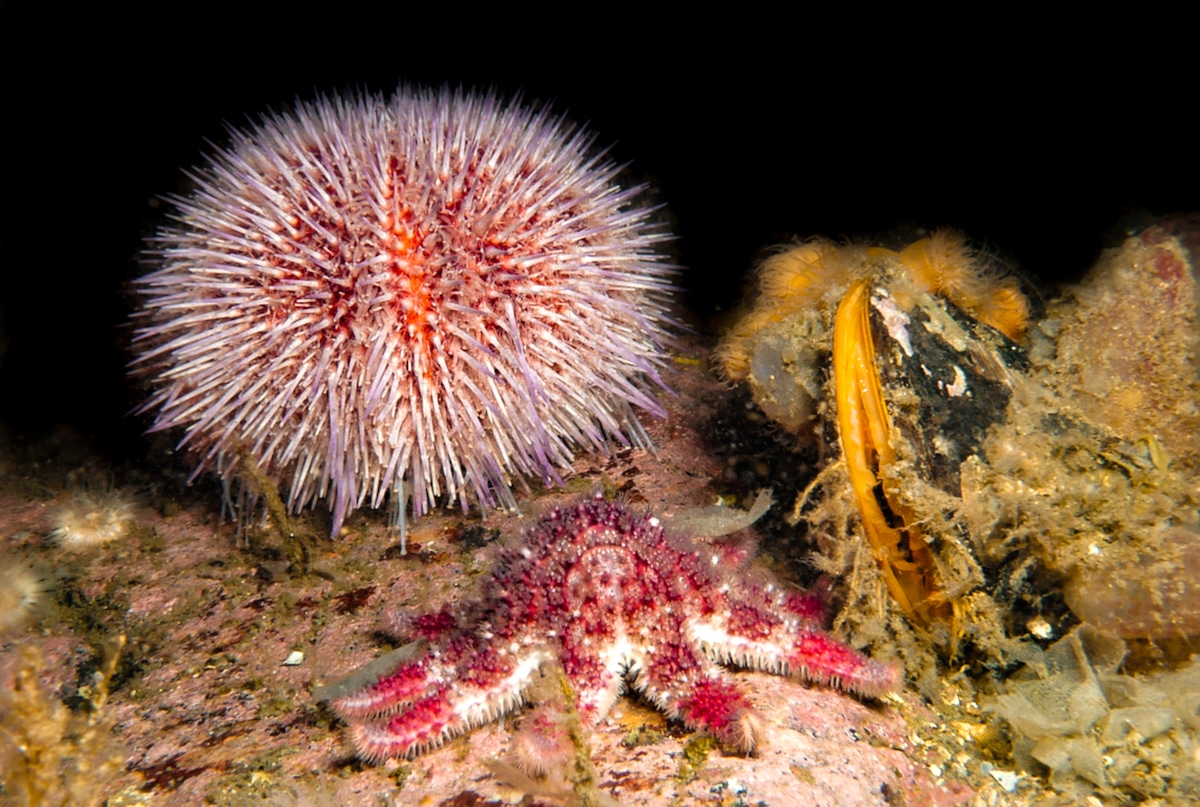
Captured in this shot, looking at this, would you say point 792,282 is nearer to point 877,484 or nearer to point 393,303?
point 877,484

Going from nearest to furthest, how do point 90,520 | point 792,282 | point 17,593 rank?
point 17,593
point 792,282
point 90,520

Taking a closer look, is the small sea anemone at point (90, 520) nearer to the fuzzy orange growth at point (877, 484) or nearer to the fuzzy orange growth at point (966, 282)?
the fuzzy orange growth at point (877, 484)

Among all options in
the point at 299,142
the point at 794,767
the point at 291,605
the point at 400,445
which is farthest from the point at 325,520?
the point at 794,767

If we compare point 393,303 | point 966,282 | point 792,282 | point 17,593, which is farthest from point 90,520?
point 966,282

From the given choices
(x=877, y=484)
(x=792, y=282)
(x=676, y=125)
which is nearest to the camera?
(x=877, y=484)

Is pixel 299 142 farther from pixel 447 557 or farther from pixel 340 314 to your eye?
pixel 447 557

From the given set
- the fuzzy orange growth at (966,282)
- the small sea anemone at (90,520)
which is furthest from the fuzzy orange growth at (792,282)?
the small sea anemone at (90,520)

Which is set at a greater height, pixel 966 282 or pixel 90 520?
pixel 966 282
